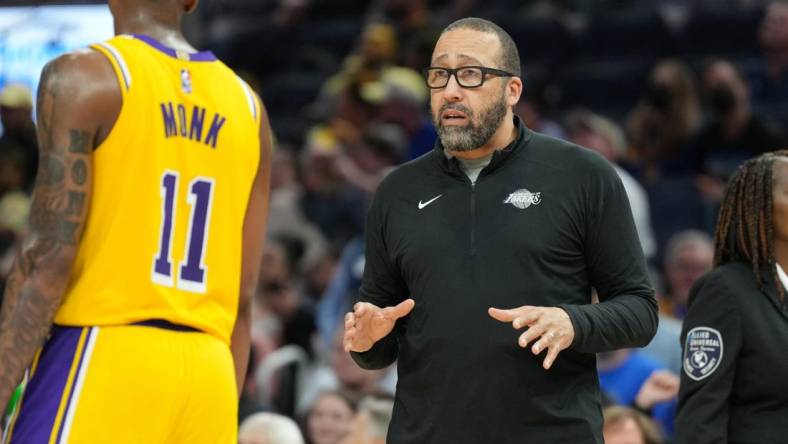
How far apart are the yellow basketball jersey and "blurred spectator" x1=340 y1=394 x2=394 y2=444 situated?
2569 mm

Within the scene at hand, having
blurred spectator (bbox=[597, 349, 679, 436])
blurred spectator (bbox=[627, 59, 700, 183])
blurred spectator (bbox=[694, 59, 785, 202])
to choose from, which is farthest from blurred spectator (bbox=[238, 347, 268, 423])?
blurred spectator (bbox=[694, 59, 785, 202])

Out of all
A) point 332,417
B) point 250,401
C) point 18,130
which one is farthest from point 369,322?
point 18,130

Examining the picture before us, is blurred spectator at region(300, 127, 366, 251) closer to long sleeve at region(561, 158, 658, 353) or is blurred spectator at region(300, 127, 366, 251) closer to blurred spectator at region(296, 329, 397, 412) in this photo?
blurred spectator at region(296, 329, 397, 412)

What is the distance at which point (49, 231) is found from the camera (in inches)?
137

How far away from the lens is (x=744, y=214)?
14.6ft

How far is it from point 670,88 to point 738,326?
5251 millimetres

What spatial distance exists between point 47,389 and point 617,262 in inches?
63.9

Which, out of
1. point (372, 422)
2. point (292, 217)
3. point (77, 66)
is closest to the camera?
point (77, 66)

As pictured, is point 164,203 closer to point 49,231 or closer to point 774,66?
point 49,231

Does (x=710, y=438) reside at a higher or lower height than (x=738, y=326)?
lower

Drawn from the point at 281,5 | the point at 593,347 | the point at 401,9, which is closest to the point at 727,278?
the point at 593,347

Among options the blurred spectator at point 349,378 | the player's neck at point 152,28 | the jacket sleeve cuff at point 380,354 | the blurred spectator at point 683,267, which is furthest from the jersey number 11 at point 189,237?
the blurred spectator at point 349,378

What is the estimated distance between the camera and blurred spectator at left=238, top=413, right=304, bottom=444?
608 cm

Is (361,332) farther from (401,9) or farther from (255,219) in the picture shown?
(401,9)
